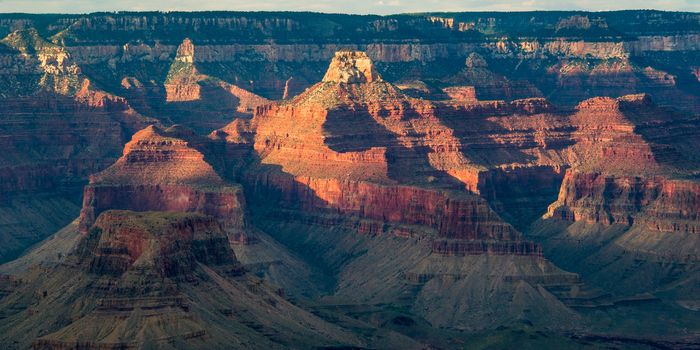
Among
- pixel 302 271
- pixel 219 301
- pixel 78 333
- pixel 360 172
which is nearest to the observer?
pixel 78 333

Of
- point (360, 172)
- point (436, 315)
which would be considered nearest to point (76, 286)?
point (436, 315)

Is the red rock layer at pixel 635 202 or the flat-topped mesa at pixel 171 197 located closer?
the red rock layer at pixel 635 202

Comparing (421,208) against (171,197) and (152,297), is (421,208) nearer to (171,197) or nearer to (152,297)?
(171,197)

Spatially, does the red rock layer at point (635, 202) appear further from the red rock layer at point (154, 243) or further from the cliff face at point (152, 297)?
the red rock layer at point (154, 243)

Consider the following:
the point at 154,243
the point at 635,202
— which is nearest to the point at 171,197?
the point at 635,202

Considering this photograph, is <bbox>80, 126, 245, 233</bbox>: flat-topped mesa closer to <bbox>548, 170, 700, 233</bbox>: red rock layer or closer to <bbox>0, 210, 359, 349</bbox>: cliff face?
<bbox>548, 170, 700, 233</bbox>: red rock layer

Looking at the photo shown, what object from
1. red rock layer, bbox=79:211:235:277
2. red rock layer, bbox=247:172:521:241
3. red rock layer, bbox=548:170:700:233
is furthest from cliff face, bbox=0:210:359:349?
red rock layer, bbox=548:170:700:233

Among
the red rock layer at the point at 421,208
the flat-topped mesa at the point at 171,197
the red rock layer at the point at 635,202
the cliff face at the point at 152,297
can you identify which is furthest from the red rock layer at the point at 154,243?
the red rock layer at the point at 635,202

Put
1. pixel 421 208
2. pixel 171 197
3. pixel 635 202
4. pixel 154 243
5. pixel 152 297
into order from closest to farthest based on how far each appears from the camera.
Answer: pixel 152 297 → pixel 154 243 → pixel 421 208 → pixel 635 202 → pixel 171 197

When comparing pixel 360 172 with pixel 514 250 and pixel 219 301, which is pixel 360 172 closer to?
pixel 514 250

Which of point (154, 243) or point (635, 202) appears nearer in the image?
point (154, 243)

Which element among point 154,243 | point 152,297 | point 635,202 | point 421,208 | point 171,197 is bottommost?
point 152,297
